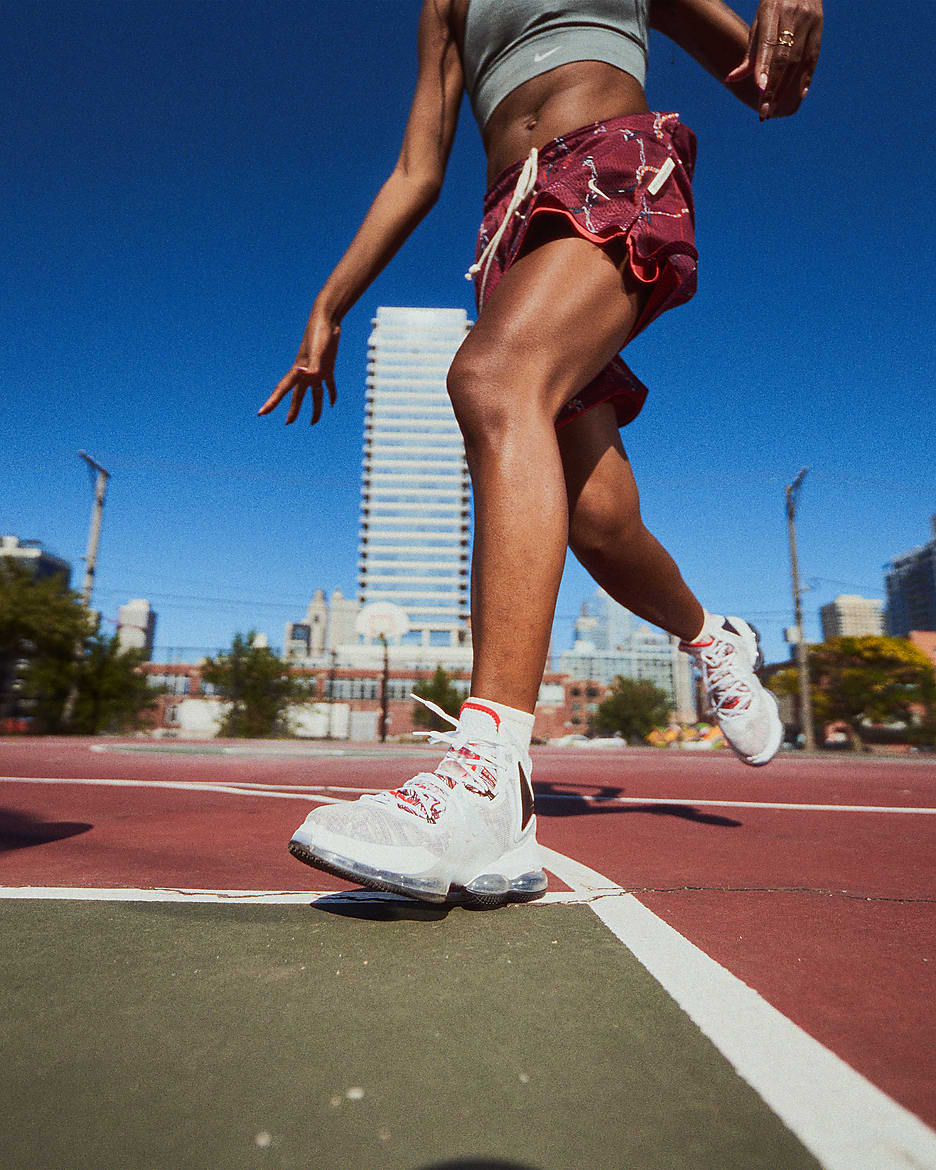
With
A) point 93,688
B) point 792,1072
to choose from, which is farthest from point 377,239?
point 93,688

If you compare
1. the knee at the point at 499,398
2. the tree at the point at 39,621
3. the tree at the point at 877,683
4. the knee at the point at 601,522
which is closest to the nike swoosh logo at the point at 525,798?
the knee at the point at 499,398

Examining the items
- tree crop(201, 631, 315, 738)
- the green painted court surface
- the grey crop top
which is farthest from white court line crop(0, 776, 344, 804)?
tree crop(201, 631, 315, 738)

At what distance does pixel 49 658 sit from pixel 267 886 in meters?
21.6

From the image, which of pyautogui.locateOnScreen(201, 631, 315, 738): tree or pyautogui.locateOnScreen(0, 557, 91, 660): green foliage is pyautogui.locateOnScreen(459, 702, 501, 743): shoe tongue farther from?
pyautogui.locateOnScreen(201, 631, 315, 738): tree

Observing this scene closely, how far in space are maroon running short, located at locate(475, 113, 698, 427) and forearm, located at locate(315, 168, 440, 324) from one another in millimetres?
305

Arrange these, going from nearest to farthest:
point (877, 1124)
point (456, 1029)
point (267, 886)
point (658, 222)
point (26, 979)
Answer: point (877, 1124), point (456, 1029), point (26, 979), point (267, 886), point (658, 222)

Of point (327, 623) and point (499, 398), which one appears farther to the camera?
point (327, 623)

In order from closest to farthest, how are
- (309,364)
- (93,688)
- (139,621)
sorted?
(309,364)
(93,688)
(139,621)

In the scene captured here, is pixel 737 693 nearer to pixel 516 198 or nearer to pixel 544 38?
pixel 516 198

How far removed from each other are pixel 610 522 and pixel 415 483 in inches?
4122

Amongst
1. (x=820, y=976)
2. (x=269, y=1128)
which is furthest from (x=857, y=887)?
(x=269, y=1128)

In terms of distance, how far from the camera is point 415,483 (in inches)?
4151

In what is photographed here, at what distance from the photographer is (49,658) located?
1988cm

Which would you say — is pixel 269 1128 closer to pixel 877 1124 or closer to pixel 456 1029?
pixel 456 1029
